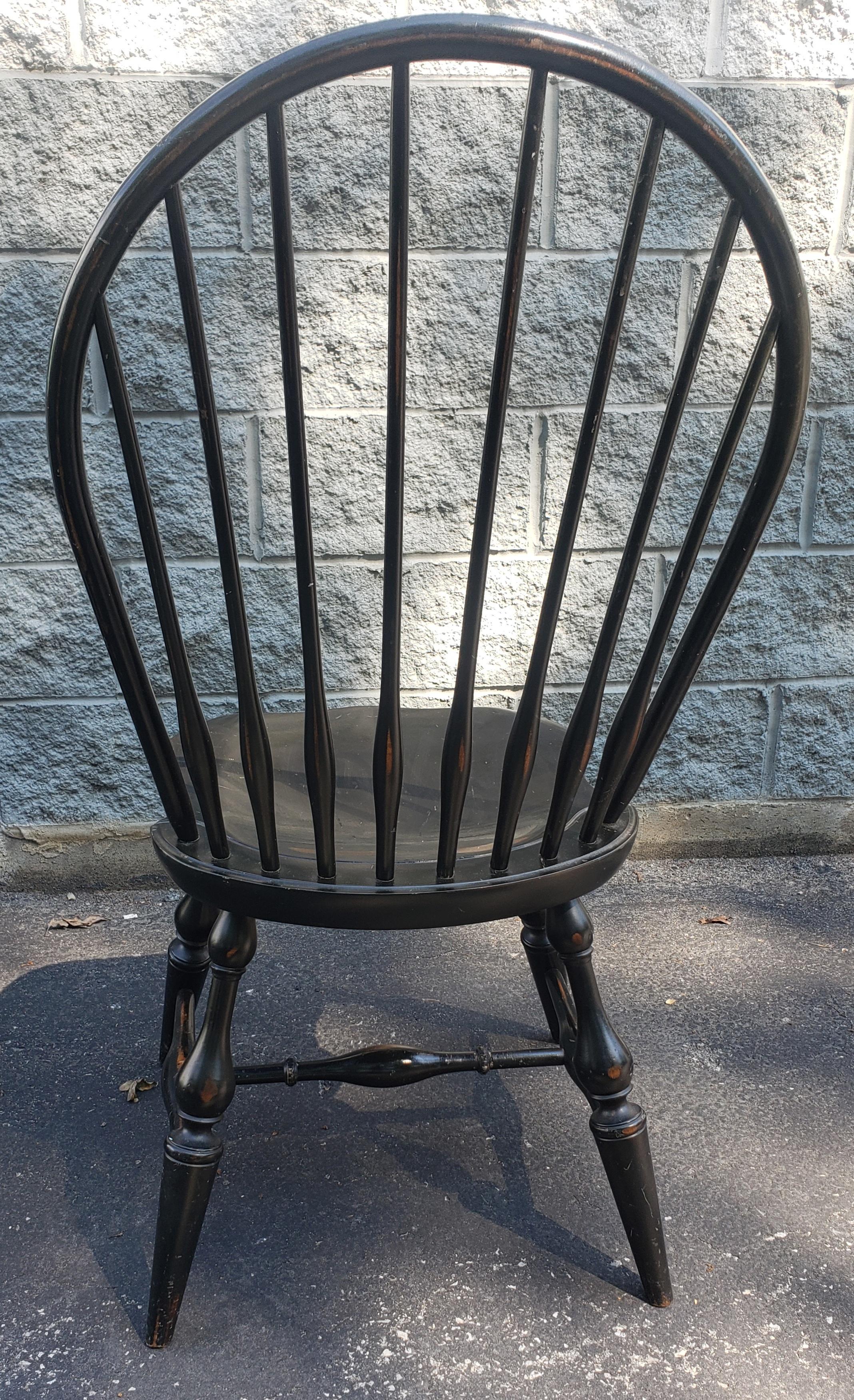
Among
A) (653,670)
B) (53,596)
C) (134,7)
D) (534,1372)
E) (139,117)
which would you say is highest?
(134,7)

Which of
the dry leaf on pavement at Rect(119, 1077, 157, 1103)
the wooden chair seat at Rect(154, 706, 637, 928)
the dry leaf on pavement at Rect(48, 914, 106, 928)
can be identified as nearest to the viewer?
the wooden chair seat at Rect(154, 706, 637, 928)

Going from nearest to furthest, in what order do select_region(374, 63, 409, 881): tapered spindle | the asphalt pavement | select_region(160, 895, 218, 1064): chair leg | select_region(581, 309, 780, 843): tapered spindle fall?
select_region(374, 63, 409, 881): tapered spindle → select_region(581, 309, 780, 843): tapered spindle → the asphalt pavement → select_region(160, 895, 218, 1064): chair leg

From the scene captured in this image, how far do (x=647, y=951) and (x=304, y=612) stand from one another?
47.9 inches

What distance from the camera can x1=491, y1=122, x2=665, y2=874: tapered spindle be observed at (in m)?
0.68

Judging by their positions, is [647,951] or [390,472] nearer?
[390,472]

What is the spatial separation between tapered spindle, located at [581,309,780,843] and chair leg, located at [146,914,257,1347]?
382 mm

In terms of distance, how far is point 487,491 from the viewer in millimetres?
733

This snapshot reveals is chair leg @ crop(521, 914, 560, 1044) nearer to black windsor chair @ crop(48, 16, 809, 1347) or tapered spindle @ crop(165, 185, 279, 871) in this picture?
black windsor chair @ crop(48, 16, 809, 1347)

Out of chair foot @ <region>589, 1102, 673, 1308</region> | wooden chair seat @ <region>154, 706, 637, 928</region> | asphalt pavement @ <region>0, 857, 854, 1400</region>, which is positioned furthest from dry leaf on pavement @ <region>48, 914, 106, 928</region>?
chair foot @ <region>589, 1102, 673, 1308</region>

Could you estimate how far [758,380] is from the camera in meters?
0.77

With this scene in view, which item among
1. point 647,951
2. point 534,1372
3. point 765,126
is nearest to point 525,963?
point 647,951

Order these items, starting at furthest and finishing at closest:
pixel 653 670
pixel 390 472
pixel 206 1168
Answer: pixel 206 1168 < pixel 653 670 < pixel 390 472

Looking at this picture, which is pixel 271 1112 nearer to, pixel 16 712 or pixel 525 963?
pixel 525 963

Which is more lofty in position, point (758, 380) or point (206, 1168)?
point (758, 380)
